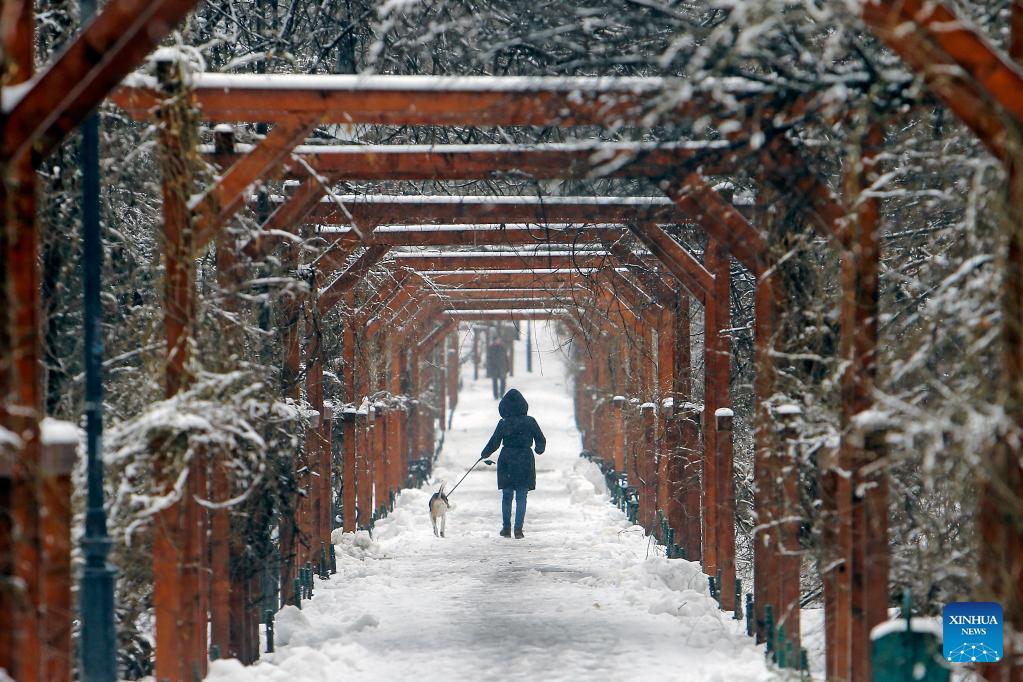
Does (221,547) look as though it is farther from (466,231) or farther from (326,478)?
(326,478)

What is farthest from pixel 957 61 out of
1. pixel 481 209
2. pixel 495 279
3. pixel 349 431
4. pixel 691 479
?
pixel 495 279

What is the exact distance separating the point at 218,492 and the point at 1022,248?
5.07 meters

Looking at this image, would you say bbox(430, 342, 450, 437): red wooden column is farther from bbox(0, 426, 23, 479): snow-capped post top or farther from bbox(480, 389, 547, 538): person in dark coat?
bbox(0, 426, 23, 479): snow-capped post top

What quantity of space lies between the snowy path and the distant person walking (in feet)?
134

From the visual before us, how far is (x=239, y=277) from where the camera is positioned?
8.32m

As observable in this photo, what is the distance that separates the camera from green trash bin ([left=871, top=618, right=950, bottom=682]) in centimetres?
604

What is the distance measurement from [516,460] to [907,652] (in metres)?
11.3

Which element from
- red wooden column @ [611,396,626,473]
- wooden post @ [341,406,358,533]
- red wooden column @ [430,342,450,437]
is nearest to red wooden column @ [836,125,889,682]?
wooden post @ [341,406,358,533]

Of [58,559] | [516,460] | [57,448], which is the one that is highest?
[57,448]

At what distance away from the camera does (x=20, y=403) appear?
16.2ft

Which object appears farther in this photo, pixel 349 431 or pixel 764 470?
pixel 349 431

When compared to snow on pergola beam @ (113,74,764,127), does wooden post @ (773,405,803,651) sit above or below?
below

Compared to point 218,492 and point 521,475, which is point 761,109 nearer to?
point 218,492

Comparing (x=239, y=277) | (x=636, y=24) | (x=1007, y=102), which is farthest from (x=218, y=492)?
(x=1007, y=102)
